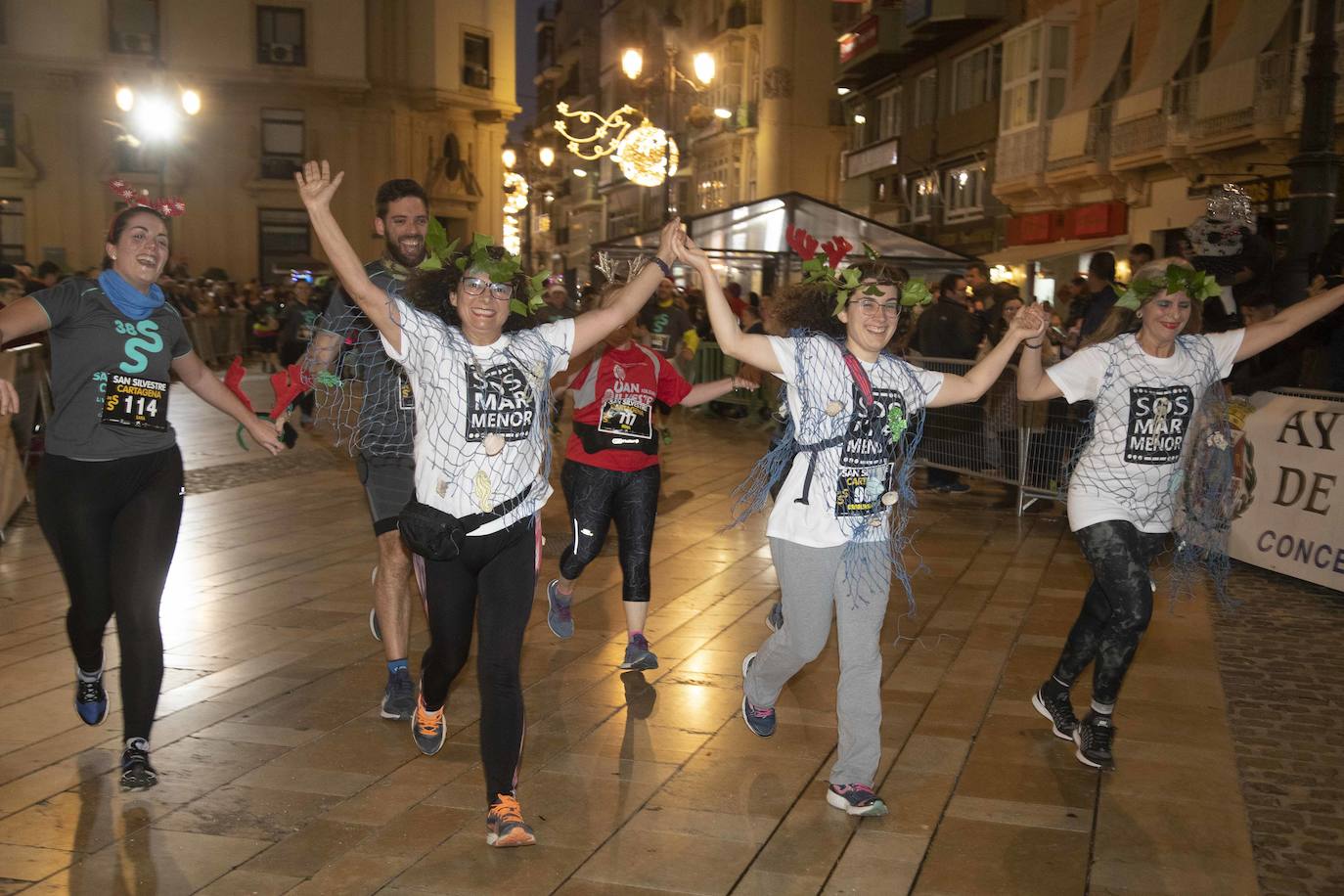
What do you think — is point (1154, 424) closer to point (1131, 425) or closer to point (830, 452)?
point (1131, 425)

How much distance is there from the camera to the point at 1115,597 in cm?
511

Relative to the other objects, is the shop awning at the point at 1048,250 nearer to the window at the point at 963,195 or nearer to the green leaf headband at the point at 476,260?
the window at the point at 963,195

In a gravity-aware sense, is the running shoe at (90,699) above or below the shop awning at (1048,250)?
below

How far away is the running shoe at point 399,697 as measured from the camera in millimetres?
5500

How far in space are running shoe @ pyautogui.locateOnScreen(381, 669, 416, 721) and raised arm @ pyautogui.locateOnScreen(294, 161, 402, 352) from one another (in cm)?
186

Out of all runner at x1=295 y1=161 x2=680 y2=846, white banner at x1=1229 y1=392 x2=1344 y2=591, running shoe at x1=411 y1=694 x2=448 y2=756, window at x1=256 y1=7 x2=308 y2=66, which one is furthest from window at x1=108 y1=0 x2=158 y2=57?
runner at x1=295 y1=161 x2=680 y2=846

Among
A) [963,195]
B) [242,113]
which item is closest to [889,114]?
[963,195]

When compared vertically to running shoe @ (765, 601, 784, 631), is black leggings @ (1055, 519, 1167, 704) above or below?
above

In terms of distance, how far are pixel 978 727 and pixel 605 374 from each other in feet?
7.66

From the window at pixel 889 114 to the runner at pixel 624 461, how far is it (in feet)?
104

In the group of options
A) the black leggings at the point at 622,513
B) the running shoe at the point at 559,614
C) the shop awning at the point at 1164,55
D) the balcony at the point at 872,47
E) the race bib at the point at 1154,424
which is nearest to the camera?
the race bib at the point at 1154,424

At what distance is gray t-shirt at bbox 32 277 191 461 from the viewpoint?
4.72 metres

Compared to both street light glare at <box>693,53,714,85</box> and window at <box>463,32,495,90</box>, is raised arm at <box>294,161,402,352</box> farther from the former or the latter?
Answer: window at <box>463,32,495,90</box>

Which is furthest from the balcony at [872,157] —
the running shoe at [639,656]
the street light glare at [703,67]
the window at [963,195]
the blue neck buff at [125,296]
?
the blue neck buff at [125,296]
